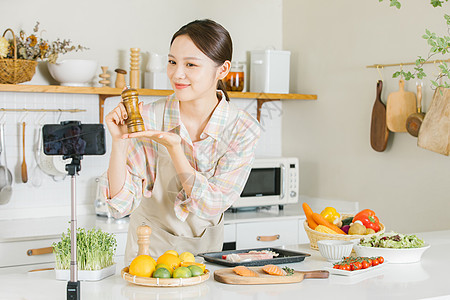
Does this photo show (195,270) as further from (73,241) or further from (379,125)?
(379,125)

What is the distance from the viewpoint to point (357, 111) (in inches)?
149

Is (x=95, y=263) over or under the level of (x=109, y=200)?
under

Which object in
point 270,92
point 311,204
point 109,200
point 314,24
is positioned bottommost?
point 311,204

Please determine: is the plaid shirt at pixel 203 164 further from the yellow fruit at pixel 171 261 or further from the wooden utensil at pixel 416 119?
the wooden utensil at pixel 416 119

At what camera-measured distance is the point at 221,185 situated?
205cm

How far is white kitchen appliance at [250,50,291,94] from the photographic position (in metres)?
4.10

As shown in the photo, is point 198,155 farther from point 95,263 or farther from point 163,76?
point 163,76

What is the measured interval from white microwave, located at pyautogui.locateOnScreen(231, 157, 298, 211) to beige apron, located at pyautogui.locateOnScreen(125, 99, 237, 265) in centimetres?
147

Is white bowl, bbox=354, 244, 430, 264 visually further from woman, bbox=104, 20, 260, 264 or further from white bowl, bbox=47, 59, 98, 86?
white bowl, bbox=47, 59, 98, 86

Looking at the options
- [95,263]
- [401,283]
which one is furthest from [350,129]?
[95,263]

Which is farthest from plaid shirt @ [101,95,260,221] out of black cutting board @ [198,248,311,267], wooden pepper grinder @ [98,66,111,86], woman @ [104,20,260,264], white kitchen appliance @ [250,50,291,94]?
white kitchen appliance @ [250,50,291,94]

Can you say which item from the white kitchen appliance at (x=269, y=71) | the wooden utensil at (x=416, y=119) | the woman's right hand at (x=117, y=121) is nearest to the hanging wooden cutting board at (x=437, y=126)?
the wooden utensil at (x=416, y=119)

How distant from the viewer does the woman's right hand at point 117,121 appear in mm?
1844

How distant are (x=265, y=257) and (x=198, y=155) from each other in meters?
0.44
